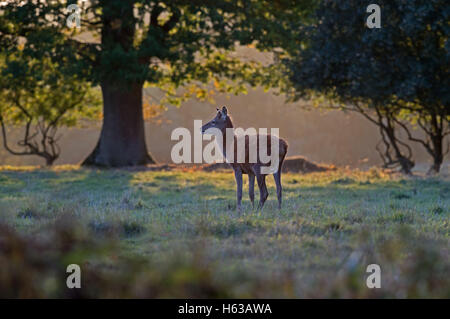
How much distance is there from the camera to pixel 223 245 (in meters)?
7.13

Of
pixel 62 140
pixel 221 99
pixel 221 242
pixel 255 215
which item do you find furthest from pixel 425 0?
pixel 62 140

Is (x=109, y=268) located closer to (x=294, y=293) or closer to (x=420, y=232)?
(x=294, y=293)

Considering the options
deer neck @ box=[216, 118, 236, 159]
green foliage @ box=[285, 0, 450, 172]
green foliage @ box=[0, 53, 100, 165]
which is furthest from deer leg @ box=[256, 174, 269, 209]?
green foliage @ box=[0, 53, 100, 165]

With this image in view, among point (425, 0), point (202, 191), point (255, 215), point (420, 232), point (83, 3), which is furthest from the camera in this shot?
point (83, 3)

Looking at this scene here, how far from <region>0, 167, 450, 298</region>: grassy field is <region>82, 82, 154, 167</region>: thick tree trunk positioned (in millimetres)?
12388

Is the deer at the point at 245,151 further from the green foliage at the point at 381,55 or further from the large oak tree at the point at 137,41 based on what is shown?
the large oak tree at the point at 137,41

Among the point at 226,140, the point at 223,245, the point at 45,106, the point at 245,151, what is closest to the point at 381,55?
the point at 226,140

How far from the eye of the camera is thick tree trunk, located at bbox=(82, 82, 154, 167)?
1085 inches

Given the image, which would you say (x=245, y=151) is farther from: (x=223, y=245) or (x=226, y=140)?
(x=223, y=245)

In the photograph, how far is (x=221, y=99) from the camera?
8006cm

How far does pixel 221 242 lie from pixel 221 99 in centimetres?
7324

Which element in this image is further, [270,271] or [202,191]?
[202,191]

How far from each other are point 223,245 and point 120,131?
21.2m

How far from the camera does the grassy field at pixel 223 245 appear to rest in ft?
15.7
